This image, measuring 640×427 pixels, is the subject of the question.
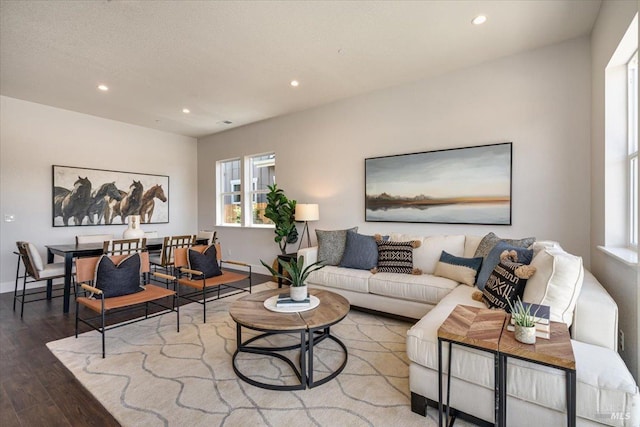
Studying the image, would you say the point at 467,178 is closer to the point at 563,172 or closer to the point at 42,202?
the point at 563,172

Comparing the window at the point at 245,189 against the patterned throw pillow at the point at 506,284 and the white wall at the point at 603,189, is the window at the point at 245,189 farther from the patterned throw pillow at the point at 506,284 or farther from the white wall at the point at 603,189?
the white wall at the point at 603,189

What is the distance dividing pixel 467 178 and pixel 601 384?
2.65 m

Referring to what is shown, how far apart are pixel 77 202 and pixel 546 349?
653 cm

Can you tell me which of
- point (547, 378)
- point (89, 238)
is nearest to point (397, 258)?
point (547, 378)

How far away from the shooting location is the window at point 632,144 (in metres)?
2.25

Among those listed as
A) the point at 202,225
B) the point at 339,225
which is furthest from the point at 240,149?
the point at 339,225

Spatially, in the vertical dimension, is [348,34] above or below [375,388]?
above

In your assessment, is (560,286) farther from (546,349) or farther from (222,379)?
(222,379)

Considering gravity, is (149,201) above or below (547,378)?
above

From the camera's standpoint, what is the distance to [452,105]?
A: 3736mm

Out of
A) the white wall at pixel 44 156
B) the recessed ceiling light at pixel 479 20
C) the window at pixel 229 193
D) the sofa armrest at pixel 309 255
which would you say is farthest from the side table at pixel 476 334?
the white wall at pixel 44 156

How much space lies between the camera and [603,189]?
2502 millimetres

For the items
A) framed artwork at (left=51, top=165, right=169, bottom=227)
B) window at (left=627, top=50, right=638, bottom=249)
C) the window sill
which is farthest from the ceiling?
the window sill

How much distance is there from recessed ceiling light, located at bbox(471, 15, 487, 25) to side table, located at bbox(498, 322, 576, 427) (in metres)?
2.61
